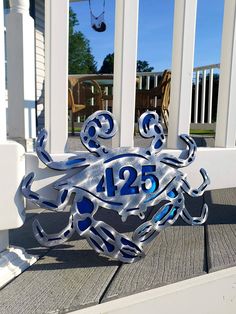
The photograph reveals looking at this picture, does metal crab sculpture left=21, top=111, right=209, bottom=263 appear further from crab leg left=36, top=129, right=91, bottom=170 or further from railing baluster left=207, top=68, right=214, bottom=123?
railing baluster left=207, top=68, right=214, bottom=123

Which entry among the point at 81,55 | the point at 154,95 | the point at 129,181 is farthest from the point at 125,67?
the point at 81,55

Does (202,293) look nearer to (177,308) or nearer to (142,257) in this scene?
(177,308)

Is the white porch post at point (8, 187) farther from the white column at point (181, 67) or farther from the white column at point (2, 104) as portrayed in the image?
the white column at point (181, 67)

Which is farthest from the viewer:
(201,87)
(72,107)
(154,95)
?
(201,87)

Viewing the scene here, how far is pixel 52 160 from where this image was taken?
1.04 meters

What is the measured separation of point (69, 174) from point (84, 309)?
42 centimetres

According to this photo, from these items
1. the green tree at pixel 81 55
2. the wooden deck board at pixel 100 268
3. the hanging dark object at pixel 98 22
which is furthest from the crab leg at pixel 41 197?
the green tree at pixel 81 55

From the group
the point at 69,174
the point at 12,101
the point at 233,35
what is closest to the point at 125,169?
the point at 69,174

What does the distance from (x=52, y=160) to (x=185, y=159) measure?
1.66 ft

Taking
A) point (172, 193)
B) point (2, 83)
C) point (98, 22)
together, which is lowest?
point (172, 193)

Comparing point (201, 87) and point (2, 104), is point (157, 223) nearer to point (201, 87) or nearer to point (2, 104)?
point (2, 104)

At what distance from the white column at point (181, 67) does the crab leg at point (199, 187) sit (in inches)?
5.9

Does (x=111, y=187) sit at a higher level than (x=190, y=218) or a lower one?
higher

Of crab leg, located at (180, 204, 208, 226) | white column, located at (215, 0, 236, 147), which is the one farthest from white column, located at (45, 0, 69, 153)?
white column, located at (215, 0, 236, 147)
